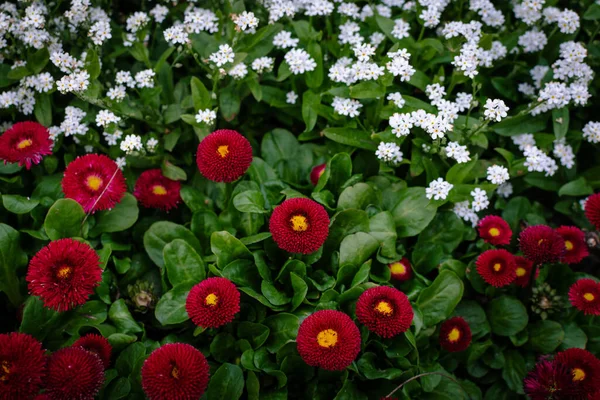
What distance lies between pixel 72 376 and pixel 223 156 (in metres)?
0.80

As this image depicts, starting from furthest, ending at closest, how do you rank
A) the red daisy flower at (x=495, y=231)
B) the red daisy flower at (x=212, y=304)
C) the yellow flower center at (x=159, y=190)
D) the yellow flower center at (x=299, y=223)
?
1. the yellow flower center at (x=159, y=190)
2. the red daisy flower at (x=495, y=231)
3. the yellow flower center at (x=299, y=223)
4. the red daisy flower at (x=212, y=304)

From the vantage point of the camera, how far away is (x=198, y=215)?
2.07 m

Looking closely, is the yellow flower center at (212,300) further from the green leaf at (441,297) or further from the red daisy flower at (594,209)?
the red daisy flower at (594,209)

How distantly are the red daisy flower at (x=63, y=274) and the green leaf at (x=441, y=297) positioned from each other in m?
1.11

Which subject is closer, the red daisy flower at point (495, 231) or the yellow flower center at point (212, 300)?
the yellow flower center at point (212, 300)

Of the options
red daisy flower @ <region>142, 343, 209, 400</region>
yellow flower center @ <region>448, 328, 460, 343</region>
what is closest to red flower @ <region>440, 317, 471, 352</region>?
yellow flower center @ <region>448, 328, 460, 343</region>

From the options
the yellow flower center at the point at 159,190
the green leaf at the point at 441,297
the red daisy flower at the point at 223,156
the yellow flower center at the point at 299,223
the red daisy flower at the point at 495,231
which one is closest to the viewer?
the yellow flower center at the point at 299,223

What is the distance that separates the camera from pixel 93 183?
1970 mm

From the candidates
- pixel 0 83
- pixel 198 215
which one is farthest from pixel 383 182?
pixel 0 83

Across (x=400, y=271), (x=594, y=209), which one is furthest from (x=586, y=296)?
(x=400, y=271)

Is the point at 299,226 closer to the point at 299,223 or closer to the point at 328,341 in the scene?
the point at 299,223

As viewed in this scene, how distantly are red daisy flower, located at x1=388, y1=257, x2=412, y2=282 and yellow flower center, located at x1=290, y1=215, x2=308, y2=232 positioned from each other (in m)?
0.49

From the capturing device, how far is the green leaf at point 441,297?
1.93m

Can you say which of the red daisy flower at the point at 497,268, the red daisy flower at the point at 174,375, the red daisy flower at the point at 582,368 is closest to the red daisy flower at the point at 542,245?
the red daisy flower at the point at 497,268
